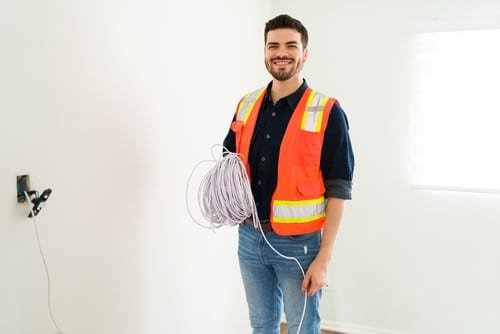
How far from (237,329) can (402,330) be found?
3.43 feet

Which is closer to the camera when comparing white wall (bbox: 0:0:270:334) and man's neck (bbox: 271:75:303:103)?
white wall (bbox: 0:0:270:334)

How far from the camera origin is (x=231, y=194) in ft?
4.60

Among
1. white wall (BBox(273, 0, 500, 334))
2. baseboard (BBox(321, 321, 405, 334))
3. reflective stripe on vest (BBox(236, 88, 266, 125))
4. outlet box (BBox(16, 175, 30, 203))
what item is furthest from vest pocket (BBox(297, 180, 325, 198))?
baseboard (BBox(321, 321, 405, 334))

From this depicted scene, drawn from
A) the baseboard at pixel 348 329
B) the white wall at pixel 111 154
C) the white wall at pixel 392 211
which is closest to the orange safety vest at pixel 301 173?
the white wall at pixel 111 154

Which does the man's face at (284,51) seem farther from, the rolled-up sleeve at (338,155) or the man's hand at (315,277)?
the man's hand at (315,277)

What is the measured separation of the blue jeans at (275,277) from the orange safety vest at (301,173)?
60mm

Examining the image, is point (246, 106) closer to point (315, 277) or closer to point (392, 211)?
point (315, 277)

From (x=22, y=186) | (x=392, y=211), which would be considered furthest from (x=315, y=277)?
(x=392, y=211)

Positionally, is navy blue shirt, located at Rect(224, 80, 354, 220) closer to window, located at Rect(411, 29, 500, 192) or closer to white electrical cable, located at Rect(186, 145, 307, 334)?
white electrical cable, located at Rect(186, 145, 307, 334)

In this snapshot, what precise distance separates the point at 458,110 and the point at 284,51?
1372 millimetres

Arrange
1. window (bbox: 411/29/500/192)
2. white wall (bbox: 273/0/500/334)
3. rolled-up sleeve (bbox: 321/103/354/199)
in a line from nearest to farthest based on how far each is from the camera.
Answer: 1. rolled-up sleeve (bbox: 321/103/354/199)
2. window (bbox: 411/29/500/192)
3. white wall (bbox: 273/0/500/334)

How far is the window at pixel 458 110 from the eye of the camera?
2197mm

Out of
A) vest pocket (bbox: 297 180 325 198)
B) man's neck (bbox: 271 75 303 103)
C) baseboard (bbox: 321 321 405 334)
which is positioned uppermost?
man's neck (bbox: 271 75 303 103)

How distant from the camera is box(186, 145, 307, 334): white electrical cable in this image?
55.1 inches
